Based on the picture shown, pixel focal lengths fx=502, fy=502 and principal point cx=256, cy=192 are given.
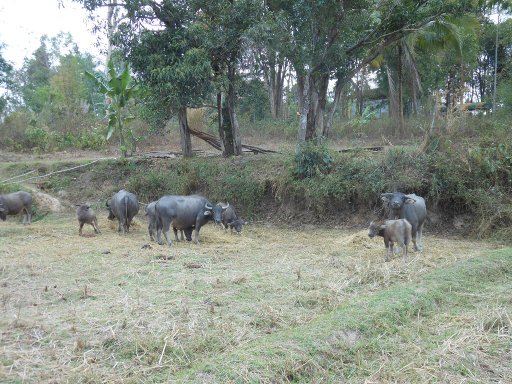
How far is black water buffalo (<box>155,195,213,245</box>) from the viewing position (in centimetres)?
1085

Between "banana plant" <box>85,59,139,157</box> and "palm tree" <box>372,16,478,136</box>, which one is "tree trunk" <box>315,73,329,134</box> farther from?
"banana plant" <box>85,59,139,157</box>

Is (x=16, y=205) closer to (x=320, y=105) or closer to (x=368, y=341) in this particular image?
(x=320, y=105)

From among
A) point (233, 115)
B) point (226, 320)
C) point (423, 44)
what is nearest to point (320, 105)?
point (233, 115)

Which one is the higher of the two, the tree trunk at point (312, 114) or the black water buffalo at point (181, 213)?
the tree trunk at point (312, 114)

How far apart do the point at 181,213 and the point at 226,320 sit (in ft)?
19.2

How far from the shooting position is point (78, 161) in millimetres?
18297

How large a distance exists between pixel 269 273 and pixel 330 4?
30.9 ft

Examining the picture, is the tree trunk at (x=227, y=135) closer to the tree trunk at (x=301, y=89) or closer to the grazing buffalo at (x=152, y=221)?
the tree trunk at (x=301, y=89)

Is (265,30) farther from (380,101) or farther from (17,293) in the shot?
(380,101)

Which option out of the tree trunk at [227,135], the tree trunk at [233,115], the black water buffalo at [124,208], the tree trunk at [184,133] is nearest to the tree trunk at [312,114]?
the tree trunk at [233,115]

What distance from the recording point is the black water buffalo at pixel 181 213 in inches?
427

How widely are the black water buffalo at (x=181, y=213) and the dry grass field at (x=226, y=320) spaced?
5.24ft

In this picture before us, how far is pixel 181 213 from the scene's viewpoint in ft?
36.2

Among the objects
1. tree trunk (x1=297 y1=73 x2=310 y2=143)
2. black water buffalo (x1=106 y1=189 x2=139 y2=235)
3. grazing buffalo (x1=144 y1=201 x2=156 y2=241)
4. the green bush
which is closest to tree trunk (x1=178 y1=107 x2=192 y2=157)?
tree trunk (x1=297 y1=73 x2=310 y2=143)
